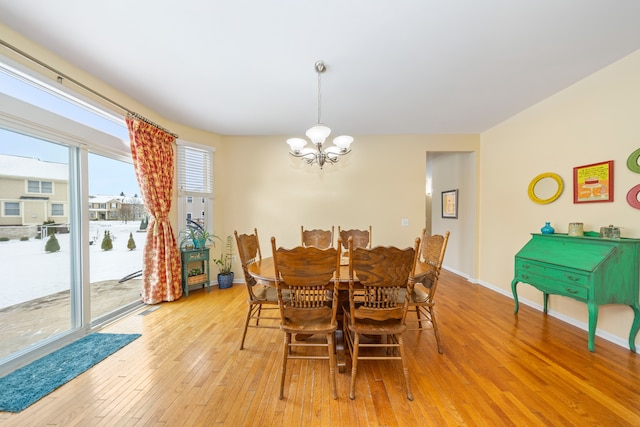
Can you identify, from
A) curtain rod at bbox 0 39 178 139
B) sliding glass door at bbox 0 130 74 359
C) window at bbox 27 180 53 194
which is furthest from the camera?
window at bbox 27 180 53 194

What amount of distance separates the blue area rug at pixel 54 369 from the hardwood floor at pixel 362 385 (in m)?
0.08

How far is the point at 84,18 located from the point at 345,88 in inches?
87.1

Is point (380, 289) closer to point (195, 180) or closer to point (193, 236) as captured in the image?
point (193, 236)

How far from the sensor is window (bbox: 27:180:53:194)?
2.07m

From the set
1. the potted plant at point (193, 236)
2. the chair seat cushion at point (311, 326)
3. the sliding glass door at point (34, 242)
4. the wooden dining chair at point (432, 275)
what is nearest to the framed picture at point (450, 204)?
the wooden dining chair at point (432, 275)

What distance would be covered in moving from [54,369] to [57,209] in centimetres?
143

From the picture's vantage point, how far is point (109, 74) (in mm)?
2395

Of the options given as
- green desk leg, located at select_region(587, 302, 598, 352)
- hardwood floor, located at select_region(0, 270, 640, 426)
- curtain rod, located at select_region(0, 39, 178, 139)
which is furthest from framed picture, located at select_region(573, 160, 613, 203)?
curtain rod, located at select_region(0, 39, 178, 139)

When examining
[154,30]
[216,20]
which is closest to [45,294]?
[154,30]

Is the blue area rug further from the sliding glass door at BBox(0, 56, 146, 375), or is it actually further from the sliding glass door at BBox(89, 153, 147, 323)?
the sliding glass door at BBox(89, 153, 147, 323)

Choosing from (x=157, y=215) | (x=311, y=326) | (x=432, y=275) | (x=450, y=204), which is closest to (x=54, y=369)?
(x=157, y=215)

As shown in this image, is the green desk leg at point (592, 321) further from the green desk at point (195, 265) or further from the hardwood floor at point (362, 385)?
the green desk at point (195, 265)

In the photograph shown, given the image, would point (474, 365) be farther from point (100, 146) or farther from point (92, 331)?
point (100, 146)

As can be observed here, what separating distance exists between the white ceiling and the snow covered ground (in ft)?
5.61
